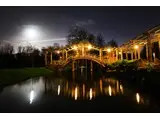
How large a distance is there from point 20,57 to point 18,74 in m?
2.34

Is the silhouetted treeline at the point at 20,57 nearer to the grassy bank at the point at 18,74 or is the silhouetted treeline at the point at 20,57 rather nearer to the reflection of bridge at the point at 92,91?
the grassy bank at the point at 18,74

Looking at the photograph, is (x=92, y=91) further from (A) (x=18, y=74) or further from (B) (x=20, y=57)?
(B) (x=20, y=57)

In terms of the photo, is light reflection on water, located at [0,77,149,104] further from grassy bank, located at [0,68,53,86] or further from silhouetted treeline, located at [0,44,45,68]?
silhouetted treeline, located at [0,44,45,68]

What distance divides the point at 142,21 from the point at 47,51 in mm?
6516

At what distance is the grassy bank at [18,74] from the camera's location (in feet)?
26.6

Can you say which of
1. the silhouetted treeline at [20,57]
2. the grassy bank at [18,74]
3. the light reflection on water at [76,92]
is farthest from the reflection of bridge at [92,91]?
the silhouetted treeline at [20,57]

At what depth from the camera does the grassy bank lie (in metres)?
8.09

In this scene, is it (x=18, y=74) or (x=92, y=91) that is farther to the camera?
Result: (x=18, y=74)

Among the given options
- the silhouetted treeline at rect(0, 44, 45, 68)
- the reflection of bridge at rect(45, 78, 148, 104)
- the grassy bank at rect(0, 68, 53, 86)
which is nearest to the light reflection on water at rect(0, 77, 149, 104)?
the reflection of bridge at rect(45, 78, 148, 104)

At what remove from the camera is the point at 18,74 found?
984 centimetres

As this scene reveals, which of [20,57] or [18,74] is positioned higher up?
[20,57]

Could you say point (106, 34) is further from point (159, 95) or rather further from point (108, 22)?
point (159, 95)

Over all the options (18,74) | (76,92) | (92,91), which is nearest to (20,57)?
(18,74)

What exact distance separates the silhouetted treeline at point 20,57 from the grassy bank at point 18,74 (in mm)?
418
